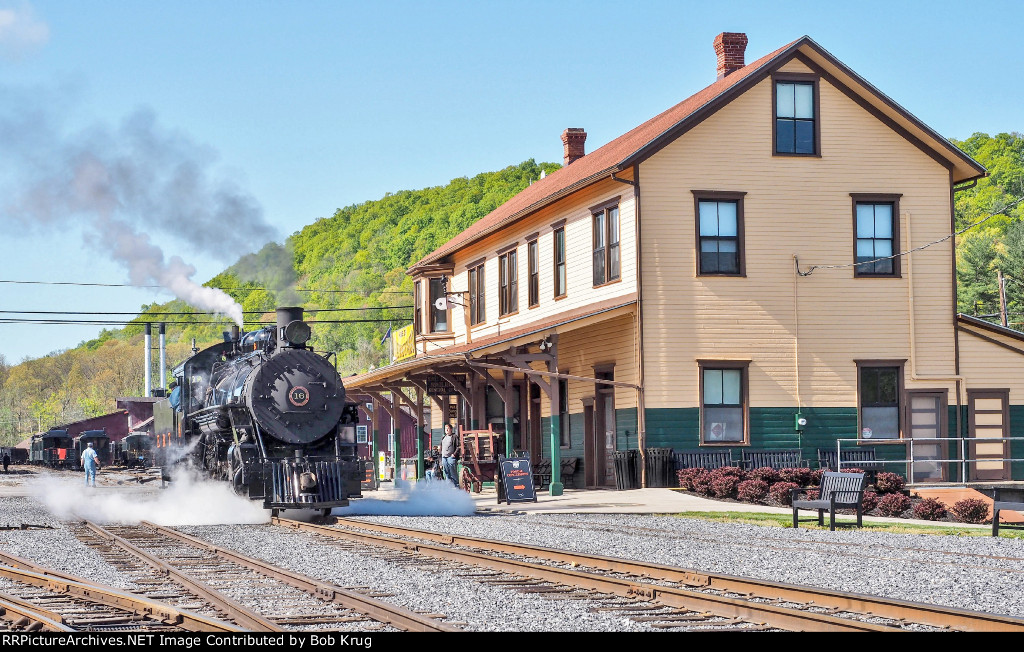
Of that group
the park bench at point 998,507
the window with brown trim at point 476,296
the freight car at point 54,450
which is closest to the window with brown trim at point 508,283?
the window with brown trim at point 476,296

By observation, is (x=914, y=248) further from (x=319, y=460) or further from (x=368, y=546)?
(x=368, y=546)

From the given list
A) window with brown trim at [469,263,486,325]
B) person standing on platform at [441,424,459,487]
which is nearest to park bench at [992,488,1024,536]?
person standing on platform at [441,424,459,487]

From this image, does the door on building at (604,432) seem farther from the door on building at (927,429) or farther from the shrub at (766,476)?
the door on building at (927,429)

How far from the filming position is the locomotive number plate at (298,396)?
805 inches

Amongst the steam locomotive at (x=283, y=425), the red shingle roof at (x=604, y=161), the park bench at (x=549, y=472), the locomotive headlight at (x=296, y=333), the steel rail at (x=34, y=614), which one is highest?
the red shingle roof at (x=604, y=161)

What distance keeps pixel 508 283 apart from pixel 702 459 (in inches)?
383

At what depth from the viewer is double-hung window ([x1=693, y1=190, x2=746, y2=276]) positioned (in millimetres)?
27688

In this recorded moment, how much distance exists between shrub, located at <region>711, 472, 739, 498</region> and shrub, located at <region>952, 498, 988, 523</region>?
→ 16.0ft

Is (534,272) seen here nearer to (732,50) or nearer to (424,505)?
(732,50)

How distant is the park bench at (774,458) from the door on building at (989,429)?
4.19 m

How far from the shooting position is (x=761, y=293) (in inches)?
1091

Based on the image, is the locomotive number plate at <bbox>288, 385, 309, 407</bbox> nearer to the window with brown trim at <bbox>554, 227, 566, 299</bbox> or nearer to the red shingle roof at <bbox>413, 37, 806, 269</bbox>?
the red shingle roof at <bbox>413, 37, 806, 269</bbox>

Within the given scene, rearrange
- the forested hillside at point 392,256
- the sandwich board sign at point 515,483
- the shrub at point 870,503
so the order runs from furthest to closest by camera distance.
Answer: the forested hillside at point 392,256 → the sandwich board sign at point 515,483 → the shrub at point 870,503

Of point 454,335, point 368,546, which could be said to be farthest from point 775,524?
point 454,335
